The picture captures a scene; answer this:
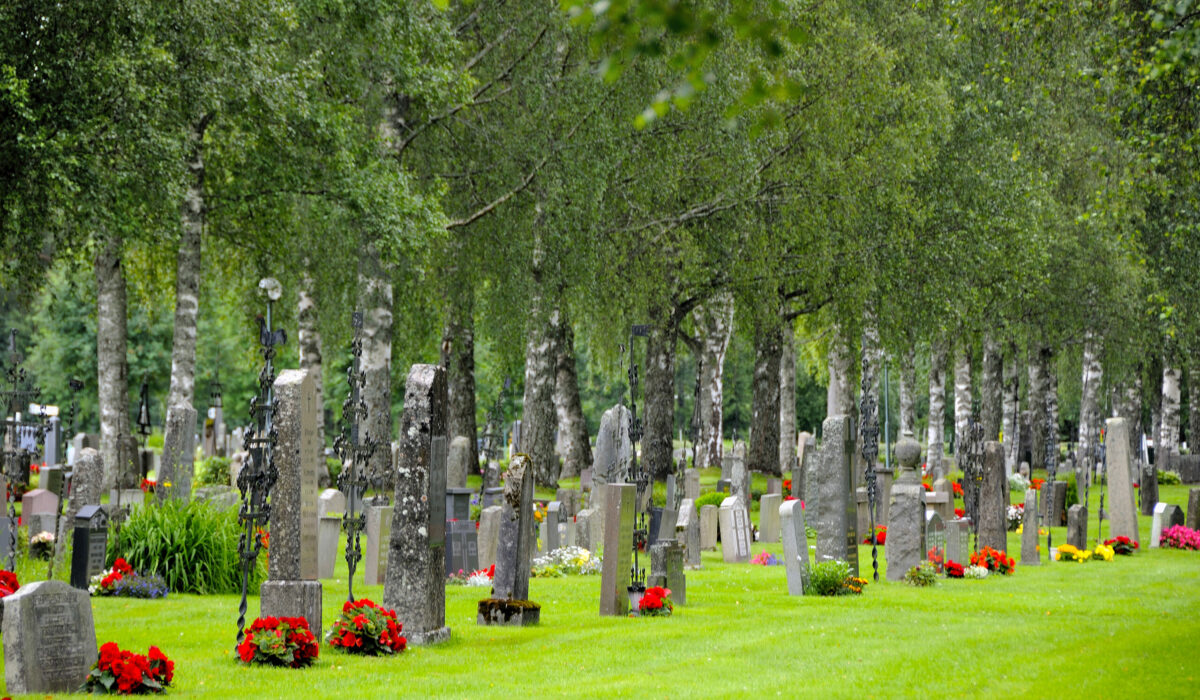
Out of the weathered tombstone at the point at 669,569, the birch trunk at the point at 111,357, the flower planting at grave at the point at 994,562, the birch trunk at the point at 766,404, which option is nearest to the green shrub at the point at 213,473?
the birch trunk at the point at 111,357

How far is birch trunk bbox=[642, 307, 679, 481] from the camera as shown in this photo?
98.8 ft

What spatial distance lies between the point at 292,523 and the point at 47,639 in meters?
2.41

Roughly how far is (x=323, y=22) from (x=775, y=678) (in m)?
17.3

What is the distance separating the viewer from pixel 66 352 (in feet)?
184

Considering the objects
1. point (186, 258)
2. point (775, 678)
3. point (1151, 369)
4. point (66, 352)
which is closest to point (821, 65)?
point (186, 258)

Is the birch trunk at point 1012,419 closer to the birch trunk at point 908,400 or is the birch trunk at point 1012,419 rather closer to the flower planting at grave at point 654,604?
the birch trunk at point 908,400

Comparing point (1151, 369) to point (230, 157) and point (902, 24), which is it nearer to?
point (902, 24)

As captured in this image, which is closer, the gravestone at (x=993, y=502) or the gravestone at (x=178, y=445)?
the gravestone at (x=178, y=445)

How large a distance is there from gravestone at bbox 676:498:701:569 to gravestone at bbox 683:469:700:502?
18.5ft

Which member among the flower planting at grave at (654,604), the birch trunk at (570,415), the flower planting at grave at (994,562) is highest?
the birch trunk at (570,415)

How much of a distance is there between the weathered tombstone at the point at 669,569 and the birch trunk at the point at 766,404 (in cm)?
1844

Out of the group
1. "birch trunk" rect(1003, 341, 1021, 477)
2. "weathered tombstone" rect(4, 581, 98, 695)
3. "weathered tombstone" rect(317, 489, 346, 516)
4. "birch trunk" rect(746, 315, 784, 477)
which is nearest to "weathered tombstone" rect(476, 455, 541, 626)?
"weathered tombstone" rect(4, 581, 98, 695)

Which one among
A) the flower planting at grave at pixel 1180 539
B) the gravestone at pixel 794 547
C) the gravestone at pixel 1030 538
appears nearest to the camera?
the gravestone at pixel 794 547

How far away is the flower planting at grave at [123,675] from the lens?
29.4 ft
